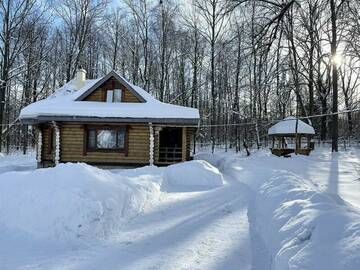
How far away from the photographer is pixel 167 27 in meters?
38.6

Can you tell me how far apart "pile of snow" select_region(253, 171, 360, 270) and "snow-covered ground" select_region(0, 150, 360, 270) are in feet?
0.04

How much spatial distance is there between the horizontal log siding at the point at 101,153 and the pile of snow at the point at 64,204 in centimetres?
1164

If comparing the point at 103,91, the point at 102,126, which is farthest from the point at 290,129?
the point at 102,126

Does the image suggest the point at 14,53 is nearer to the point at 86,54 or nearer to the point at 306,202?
the point at 86,54

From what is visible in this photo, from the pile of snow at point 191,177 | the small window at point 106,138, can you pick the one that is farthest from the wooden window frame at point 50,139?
the pile of snow at point 191,177

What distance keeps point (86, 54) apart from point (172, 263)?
39364 millimetres

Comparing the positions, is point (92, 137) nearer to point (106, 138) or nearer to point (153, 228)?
point (106, 138)

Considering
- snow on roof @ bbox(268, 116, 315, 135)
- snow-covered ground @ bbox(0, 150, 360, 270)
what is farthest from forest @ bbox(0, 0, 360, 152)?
snow-covered ground @ bbox(0, 150, 360, 270)

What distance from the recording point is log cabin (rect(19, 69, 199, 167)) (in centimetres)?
1922

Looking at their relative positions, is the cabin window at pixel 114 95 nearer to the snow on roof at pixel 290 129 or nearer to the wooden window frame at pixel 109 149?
the wooden window frame at pixel 109 149

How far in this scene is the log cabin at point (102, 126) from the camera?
19.2m

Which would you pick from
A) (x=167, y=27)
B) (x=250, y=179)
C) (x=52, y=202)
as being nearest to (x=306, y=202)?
(x=52, y=202)

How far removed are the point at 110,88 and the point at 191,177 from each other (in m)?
9.42

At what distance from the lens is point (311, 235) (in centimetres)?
471
